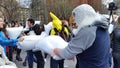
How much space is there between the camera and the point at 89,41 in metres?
3.25

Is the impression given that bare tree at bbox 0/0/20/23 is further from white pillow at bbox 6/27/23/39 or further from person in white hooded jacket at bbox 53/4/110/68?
person in white hooded jacket at bbox 53/4/110/68

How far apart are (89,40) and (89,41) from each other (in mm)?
11

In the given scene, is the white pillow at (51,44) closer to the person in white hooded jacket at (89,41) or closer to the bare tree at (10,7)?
the person in white hooded jacket at (89,41)

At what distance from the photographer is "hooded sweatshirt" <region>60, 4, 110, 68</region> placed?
10.7ft

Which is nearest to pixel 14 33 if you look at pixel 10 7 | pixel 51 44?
pixel 51 44

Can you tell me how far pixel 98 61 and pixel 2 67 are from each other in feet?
8.50

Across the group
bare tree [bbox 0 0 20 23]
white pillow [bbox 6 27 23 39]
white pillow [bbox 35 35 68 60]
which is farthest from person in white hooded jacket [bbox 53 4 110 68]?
bare tree [bbox 0 0 20 23]

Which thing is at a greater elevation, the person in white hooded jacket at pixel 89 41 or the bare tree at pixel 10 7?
the person in white hooded jacket at pixel 89 41

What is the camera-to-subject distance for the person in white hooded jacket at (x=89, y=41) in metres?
3.27

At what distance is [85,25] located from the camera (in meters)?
3.30

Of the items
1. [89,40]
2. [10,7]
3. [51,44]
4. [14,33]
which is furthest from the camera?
[10,7]

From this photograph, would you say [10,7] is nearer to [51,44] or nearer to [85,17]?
[51,44]

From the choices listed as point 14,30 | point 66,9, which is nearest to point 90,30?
point 14,30

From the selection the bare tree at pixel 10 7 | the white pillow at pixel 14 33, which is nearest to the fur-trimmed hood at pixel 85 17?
the white pillow at pixel 14 33
